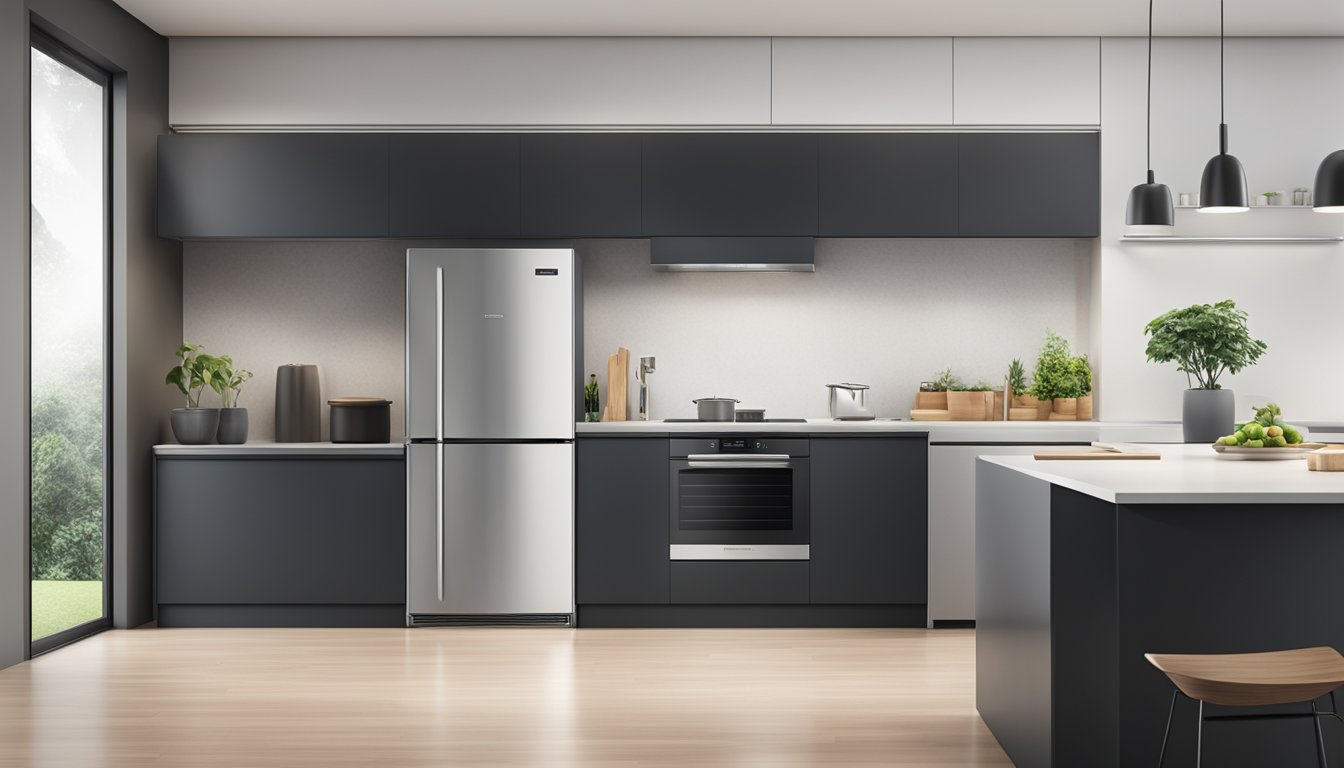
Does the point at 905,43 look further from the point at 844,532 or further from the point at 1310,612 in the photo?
the point at 1310,612

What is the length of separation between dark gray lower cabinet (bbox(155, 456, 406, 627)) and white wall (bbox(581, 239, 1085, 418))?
1392mm

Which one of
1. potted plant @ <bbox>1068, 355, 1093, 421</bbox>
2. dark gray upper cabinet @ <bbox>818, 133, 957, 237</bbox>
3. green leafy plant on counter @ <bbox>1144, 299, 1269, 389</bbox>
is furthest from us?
potted plant @ <bbox>1068, 355, 1093, 421</bbox>

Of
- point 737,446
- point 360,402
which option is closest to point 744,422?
point 737,446

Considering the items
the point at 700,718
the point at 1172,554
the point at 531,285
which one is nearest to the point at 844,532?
the point at 700,718

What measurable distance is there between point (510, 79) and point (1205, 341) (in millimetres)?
3420

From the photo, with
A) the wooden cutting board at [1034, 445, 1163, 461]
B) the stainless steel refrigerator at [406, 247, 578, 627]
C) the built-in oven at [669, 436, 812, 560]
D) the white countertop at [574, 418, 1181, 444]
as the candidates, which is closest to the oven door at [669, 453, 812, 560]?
the built-in oven at [669, 436, 812, 560]

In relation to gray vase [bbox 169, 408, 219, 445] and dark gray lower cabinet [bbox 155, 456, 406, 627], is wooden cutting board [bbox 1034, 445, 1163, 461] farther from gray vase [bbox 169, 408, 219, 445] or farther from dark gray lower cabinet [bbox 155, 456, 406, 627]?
gray vase [bbox 169, 408, 219, 445]

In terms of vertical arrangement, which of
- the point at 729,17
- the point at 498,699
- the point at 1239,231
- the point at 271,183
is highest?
the point at 729,17

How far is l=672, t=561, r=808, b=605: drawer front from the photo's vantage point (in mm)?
4797

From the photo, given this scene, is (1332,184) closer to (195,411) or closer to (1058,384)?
(1058,384)

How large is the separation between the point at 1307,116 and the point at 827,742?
411 centimetres

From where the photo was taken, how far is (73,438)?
177 inches

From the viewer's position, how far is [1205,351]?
4.27m

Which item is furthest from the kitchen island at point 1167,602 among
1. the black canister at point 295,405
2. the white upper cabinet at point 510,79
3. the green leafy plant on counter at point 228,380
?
the green leafy plant on counter at point 228,380
